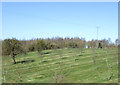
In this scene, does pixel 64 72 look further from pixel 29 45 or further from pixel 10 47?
pixel 29 45

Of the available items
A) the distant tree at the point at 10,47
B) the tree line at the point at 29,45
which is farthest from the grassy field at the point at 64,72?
the tree line at the point at 29,45

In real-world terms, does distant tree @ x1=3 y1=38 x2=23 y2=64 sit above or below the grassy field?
above

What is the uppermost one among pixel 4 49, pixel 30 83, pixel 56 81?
pixel 4 49

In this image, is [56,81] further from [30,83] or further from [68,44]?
[68,44]

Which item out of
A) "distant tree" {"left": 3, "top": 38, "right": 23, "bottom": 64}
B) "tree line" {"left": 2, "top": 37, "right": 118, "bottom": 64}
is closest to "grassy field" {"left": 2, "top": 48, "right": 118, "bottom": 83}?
"distant tree" {"left": 3, "top": 38, "right": 23, "bottom": 64}

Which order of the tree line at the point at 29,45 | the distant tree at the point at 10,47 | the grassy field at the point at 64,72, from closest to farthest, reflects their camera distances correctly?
the grassy field at the point at 64,72 < the distant tree at the point at 10,47 < the tree line at the point at 29,45

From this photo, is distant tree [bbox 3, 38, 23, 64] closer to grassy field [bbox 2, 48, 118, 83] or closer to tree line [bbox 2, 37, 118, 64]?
tree line [bbox 2, 37, 118, 64]

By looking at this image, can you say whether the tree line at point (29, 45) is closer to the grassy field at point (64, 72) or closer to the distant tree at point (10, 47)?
the distant tree at point (10, 47)

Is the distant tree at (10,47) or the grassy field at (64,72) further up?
the distant tree at (10,47)

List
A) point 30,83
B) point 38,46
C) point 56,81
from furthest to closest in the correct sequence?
point 38,46 → point 30,83 → point 56,81

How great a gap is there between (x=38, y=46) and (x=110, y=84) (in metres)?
19.4

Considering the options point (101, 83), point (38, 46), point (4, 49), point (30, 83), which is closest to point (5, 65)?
point (4, 49)

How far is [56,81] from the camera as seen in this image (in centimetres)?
679

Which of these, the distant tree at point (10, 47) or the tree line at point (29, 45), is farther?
the tree line at point (29, 45)
